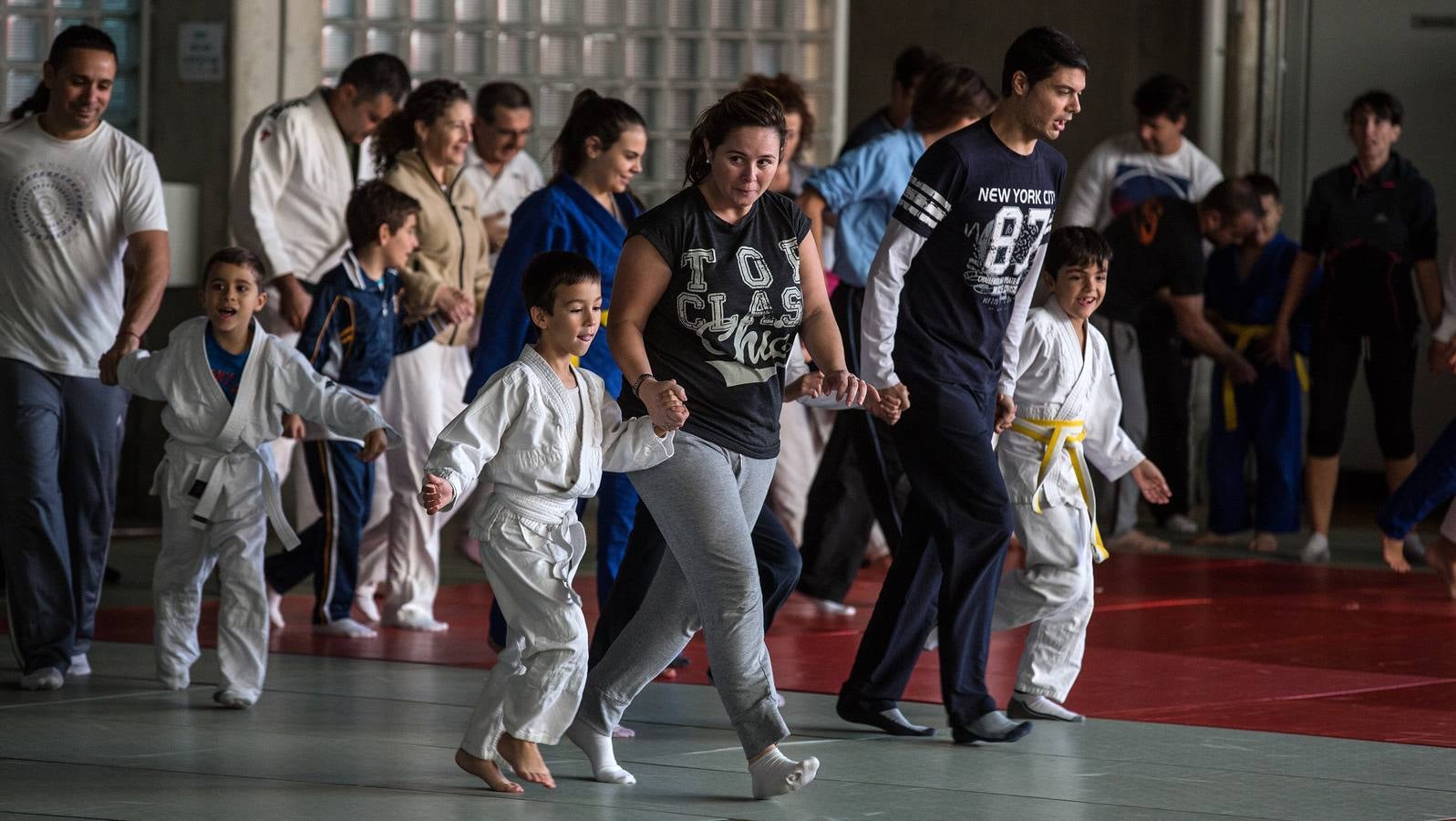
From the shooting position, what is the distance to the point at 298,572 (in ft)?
21.8

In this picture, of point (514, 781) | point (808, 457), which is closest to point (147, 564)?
point (808, 457)

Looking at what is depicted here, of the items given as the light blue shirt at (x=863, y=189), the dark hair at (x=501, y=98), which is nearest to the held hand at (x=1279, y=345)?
the light blue shirt at (x=863, y=189)

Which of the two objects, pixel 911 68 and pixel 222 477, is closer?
pixel 222 477

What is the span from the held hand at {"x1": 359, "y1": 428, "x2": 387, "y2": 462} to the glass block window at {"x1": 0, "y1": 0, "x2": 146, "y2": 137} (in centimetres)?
502

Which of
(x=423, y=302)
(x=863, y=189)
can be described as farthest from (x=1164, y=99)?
(x=423, y=302)

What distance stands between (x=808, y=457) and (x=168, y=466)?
10.5 ft

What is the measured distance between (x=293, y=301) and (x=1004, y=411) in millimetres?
3086

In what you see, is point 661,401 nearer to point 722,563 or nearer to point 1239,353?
point 722,563

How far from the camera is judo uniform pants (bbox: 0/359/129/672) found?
555cm

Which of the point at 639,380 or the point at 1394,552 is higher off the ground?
the point at 639,380

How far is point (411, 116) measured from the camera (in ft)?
22.6

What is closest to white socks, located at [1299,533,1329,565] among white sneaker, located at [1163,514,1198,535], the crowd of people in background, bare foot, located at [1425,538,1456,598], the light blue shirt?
the crowd of people in background

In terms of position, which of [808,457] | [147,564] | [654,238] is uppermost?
[654,238]

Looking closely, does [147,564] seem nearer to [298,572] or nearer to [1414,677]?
[298,572]
